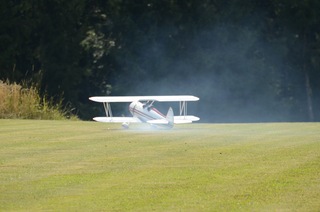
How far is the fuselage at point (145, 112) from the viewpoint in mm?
28067

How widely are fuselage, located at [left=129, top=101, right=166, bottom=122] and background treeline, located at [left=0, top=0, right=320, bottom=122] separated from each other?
47.8 feet

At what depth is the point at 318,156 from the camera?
53.3ft

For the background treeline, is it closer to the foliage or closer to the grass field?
the foliage

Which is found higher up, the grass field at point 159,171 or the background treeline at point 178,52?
the background treeline at point 178,52

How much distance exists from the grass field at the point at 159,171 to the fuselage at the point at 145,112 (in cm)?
613

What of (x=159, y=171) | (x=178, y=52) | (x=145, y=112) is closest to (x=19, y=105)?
(x=145, y=112)

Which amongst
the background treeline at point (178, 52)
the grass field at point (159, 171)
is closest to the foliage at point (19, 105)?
the grass field at point (159, 171)

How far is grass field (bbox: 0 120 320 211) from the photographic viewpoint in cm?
1196

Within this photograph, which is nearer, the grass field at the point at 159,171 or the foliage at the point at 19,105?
the grass field at the point at 159,171

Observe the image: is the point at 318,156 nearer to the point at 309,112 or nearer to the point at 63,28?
the point at 63,28

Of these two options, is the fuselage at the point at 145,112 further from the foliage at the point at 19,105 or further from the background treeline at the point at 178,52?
the background treeline at the point at 178,52

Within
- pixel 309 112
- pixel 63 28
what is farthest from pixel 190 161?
pixel 309 112

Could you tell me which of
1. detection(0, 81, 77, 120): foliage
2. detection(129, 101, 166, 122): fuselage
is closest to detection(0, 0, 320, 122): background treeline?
detection(0, 81, 77, 120): foliage

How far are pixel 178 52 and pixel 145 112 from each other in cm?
2128
